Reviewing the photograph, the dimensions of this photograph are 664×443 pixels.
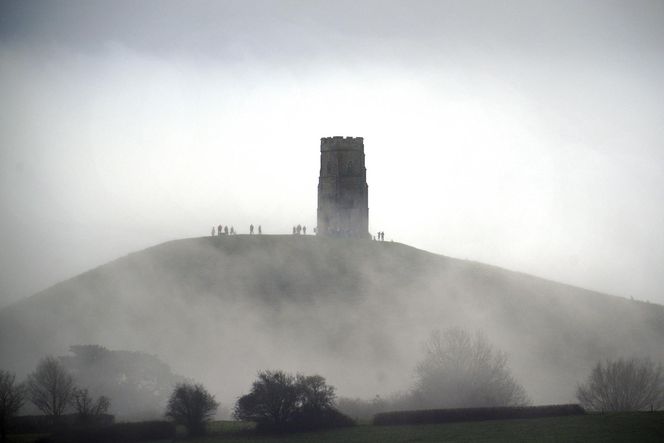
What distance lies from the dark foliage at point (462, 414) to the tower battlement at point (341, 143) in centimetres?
5741

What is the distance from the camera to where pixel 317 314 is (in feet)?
316

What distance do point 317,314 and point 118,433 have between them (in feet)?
147

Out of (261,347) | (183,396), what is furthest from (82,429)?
(261,347)

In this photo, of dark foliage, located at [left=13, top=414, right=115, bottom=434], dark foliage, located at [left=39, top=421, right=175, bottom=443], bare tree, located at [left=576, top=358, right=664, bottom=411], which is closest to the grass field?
Result: dark foliage, located at [left=39, top=421, right=175, bottom=443]

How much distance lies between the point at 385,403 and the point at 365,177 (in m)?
47.0

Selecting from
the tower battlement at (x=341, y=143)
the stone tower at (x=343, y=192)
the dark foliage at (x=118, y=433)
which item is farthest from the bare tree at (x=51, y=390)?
the tower battlement at (x=341, y=143)

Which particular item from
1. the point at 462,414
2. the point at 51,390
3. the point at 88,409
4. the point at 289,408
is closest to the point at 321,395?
the point at 289,408

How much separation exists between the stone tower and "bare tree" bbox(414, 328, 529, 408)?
3987 centimetres

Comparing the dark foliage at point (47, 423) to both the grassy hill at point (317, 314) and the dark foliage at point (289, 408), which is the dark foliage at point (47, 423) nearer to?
the dark foliage at point (289, 408)

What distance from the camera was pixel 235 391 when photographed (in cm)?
7831

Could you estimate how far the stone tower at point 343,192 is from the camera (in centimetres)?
10825

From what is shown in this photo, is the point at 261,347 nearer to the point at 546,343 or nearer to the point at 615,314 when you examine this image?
the point at 546,343

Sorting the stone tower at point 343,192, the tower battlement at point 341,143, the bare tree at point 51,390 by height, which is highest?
the tower battlement at point 341,143

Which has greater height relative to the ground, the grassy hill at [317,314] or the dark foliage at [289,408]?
the grassy hill at [317,314]
